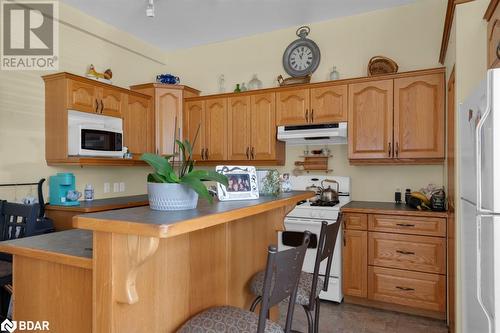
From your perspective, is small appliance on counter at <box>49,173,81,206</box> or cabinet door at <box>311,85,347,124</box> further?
cabinet door at <box>311,85,347,124</box>

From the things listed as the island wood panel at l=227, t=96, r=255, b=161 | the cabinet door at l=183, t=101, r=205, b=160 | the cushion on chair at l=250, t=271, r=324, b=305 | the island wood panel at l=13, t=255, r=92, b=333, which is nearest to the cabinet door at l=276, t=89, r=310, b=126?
the island wood panel at l=227, t=96, r=255, b=161

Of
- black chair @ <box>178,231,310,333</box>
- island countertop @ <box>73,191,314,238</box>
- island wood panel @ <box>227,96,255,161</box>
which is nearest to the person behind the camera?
island countertop @ <box>73,191,314,238</box>

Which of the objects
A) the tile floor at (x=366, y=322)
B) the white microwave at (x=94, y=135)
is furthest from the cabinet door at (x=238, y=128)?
the tile floor at (x=366, y=322)

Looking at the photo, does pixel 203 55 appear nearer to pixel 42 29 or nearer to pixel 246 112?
pixel 246 112

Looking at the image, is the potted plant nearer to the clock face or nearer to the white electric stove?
the white electric stove

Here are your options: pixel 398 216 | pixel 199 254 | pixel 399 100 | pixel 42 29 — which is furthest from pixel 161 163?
pixel 42 29

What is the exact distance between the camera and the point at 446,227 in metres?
2.62

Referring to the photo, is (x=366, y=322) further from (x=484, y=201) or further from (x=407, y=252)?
(x=484, y=201)

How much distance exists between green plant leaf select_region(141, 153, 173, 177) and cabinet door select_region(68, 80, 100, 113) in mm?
2360

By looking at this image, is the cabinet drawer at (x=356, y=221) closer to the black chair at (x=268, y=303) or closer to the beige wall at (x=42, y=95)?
the black chair at (x=268, y=303)

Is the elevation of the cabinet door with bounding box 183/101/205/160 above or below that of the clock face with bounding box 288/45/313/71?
below

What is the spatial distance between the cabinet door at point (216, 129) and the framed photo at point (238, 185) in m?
2.24

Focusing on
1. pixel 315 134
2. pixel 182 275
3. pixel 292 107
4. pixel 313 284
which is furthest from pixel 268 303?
pixel 292 107

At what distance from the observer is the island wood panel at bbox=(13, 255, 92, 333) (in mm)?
1172
